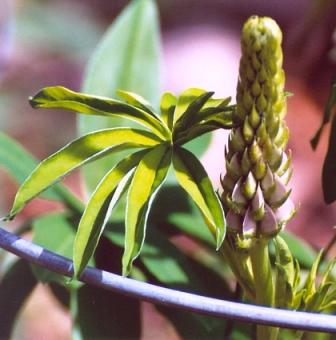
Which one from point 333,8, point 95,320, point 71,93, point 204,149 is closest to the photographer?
point 71,93

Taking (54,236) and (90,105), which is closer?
(90,105)

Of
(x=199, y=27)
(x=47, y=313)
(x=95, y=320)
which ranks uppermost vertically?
(x=199, y=27)

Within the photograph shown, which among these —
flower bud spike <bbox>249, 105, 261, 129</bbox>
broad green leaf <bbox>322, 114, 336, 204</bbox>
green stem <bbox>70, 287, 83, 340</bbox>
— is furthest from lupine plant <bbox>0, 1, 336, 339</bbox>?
green stem <bbox>70, 287, 83, 340</bbox>

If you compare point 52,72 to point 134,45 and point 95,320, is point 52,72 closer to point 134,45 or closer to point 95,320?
point 134,45

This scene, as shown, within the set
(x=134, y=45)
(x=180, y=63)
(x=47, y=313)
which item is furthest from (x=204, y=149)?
(x=180, y=63)

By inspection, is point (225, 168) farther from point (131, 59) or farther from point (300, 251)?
point (131, 59)

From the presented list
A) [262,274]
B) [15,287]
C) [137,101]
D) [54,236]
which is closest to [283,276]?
[262,274]

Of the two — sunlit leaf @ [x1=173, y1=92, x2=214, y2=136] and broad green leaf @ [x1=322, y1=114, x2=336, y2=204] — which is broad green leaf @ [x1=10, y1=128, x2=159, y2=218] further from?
broad green leaf @ [x1=322, y1=114, x2=336, y2=204]

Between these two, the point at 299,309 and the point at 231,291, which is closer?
the point at 299,309
